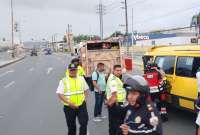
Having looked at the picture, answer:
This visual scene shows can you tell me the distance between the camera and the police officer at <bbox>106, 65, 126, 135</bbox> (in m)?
7.37

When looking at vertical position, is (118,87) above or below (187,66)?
below

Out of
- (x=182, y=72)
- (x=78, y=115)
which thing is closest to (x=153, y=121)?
(x=78, y=115)

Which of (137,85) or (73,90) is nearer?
(137,85)

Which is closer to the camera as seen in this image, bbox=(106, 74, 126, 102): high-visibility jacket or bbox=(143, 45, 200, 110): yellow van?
bbox=(106, 74, 126, 102): high-visibility jacket

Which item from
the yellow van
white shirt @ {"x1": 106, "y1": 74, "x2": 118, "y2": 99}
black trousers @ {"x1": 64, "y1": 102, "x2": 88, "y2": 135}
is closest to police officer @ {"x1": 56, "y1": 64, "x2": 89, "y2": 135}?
black trousers @ {"x1": 64, "y1": 102, "x2": 88, "y2": 135}

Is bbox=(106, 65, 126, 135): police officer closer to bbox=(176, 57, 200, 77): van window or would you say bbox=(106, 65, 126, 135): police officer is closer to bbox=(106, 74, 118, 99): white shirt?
bbox=(106, 74, 118, 99): white shirt

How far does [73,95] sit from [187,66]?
3.53 meters

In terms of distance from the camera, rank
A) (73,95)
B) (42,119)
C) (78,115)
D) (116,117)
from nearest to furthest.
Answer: (73,95) → (78,115) → (116,117) → (42,119)

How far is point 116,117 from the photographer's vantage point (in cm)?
756

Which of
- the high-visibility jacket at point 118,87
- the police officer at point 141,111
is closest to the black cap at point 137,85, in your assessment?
the police officer at point 141,111

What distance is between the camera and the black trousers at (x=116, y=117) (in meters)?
7.47

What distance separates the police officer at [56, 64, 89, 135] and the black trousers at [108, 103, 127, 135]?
488 mm

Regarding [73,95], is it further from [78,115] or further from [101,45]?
[101,45]

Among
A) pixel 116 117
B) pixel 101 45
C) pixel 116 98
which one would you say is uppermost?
pixel 101 45
